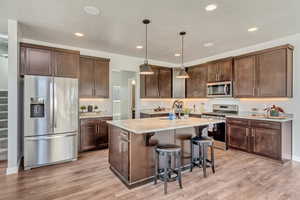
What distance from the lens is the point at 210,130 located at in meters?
4.83

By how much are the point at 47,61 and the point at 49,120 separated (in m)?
1.33

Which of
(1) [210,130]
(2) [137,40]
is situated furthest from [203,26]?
(1) [210,130]

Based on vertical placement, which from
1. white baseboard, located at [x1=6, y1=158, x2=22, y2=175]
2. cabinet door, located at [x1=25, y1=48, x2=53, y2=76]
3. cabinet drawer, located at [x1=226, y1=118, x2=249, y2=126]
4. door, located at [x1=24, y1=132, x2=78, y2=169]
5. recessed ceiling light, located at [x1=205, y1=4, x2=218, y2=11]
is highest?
recessed ceiling light, located at [x1=205, y1=4, x2=218, y2=11]

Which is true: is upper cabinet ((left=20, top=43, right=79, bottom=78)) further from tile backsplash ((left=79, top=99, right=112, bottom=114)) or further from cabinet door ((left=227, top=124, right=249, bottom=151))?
cabinet door ((left=227, top=124, right=249, bottom=151))

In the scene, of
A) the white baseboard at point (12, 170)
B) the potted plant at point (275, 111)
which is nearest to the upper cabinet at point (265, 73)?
the potted plant at point (275, 111)

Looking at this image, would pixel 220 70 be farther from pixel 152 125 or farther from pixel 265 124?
pixel 152 125

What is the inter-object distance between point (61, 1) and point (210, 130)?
4.71m

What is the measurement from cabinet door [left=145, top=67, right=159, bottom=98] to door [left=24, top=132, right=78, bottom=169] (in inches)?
114

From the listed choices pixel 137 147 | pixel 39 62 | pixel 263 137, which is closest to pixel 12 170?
pixel 39 62

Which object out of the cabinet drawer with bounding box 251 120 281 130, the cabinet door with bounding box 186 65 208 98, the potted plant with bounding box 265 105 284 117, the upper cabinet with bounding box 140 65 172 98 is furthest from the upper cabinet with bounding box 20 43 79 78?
the potted plant with bounding box 265 105 284 117

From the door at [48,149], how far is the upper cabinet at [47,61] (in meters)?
1.43

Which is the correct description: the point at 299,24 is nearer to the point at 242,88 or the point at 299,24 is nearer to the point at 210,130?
the point at 242,88

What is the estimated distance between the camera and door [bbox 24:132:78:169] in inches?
127

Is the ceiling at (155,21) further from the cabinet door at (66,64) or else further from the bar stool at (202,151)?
the bar stool at (202,151)
